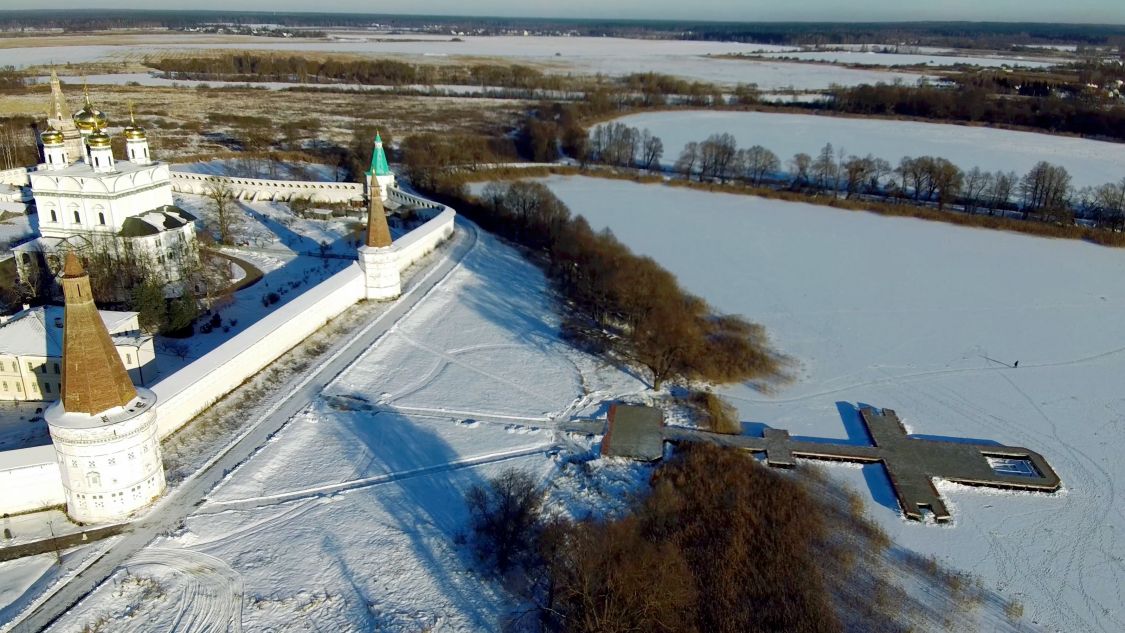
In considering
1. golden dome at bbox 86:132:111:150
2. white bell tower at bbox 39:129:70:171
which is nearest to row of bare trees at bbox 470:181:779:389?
golden dome at bbox 86:132:111:150

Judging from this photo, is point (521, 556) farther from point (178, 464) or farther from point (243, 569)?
point (178, 464)

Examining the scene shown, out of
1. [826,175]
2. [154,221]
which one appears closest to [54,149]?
[154,221]

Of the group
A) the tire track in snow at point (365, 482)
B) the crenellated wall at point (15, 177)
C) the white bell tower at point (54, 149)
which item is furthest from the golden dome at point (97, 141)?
the tire track in snow at point (365, 482)

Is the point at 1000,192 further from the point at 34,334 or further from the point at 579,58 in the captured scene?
the point at 579,58

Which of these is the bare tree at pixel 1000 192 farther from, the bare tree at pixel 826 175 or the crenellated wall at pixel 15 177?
the crenellated wall at pixel 15 177

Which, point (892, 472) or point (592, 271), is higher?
point (592, 271)

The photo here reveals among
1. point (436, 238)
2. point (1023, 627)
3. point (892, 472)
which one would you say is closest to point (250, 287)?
point (436, 238)

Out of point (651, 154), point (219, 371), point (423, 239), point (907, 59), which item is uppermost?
point (907, 59)

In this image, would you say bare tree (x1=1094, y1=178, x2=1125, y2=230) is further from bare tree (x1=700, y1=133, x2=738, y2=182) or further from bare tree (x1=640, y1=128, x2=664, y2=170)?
bare tree (x1=640, y1=128, x2=664, y2=170)
